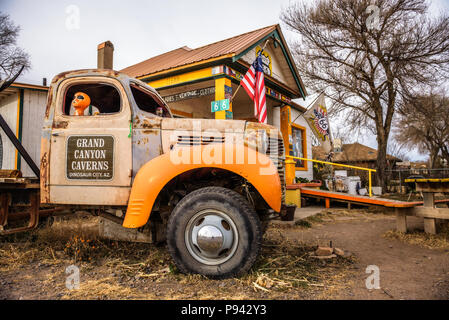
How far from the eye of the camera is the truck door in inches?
126

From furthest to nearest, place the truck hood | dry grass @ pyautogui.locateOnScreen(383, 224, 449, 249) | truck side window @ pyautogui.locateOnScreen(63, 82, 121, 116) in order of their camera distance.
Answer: dry grass @ pyautogui.locateOnScreen(383, 224, 449, 249) → truck side window @ pyautogui.locateOnScreen(63, 82, 121, 116) → the truck hood

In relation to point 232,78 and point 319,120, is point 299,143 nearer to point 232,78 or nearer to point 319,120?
point 319,120

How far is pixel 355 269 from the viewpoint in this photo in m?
3.32

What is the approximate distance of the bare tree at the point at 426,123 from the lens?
46.7 ft

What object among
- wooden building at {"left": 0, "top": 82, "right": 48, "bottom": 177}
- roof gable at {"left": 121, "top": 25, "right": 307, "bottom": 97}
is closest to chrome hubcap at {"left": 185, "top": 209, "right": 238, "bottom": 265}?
roof gable at {"left": 121, "top": 25, "right": 307, "bottom": 97}

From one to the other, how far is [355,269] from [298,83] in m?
8.86

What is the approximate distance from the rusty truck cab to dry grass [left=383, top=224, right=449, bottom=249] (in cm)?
455

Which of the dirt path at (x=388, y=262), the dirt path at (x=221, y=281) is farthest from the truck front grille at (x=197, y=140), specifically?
the dirt path at (x=388, y=262)

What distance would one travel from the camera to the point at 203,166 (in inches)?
114

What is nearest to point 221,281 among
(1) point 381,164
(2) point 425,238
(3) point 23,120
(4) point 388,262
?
(4) point 388,262

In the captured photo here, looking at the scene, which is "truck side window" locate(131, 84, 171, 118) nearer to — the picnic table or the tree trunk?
the picnic table

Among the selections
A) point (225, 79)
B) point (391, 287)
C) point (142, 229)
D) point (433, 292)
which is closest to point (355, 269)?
point (391, 287)

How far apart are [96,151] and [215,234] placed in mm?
1711

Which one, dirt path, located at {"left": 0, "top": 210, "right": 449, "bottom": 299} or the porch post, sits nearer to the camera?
dirt path, located at {"left": 0, "top": 210, "right": 449, "bottom": 299}
